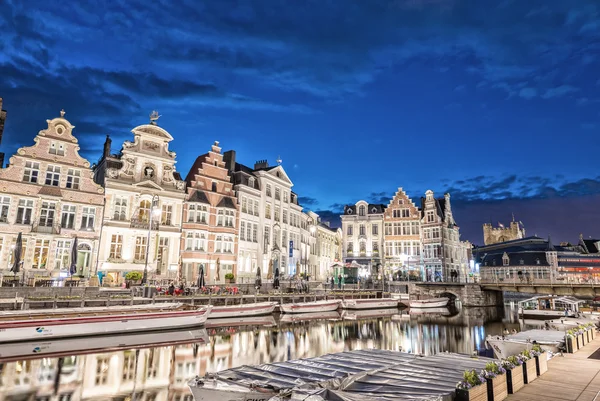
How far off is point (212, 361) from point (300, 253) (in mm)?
43204

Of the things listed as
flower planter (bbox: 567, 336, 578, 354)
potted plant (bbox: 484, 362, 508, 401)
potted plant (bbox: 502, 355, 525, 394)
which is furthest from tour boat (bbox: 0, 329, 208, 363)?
potted plant (bbox: 484, 362, 508, 401)

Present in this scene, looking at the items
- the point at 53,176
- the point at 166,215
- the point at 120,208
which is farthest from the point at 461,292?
the point at 53,176

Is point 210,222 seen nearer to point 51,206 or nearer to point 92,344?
point 51,206

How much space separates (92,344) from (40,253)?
17223 mm

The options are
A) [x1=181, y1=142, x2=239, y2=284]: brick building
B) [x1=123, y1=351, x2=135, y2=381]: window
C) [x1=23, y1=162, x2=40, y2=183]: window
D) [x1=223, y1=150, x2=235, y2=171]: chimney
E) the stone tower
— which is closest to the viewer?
[x1=123, y1=351, x2=135, y2=381]: window

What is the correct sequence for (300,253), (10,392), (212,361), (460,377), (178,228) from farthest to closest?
1. (300,253)
2. (178,228)
3. (212,361)
4. (10,392)
5. (460,377)

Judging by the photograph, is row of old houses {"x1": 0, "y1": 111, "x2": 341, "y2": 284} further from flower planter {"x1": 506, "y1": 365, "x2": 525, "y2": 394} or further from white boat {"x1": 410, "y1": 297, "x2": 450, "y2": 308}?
flower planter {"x1": 506, "y1": 365, "x2": 525, "y2": 394}

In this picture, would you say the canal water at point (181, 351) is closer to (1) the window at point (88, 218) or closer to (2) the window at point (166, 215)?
(2) the window at point (166, 215)

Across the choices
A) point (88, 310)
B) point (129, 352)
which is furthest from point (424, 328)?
point (88, 310)

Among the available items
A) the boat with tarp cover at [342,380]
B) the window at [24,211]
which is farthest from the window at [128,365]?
the window at [24,211]

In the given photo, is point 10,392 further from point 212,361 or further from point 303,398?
point 303,398

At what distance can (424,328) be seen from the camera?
32156 millimetres

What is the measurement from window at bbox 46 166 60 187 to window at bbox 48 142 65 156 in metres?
1.37

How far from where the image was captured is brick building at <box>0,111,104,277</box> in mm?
32625
